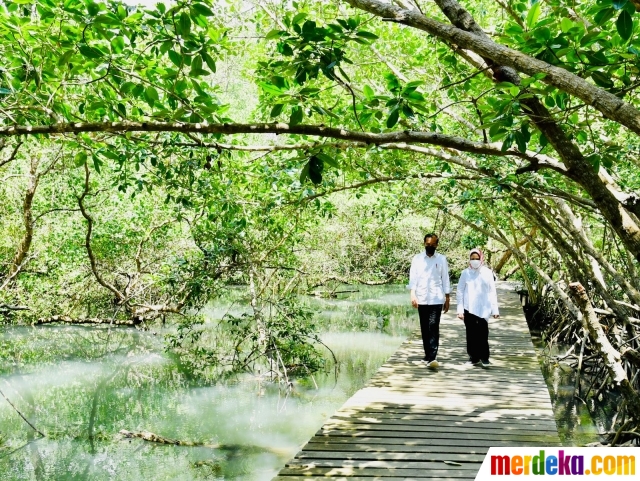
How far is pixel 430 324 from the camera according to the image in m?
5.56

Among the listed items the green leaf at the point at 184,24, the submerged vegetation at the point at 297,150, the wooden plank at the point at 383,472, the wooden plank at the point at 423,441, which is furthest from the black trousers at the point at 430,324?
the green leaf at the point at 184,24

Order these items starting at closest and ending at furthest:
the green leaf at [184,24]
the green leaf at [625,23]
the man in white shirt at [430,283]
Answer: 1. the green leaf at [625,23]
2. the green leaf at [184,24]
3. the man in white shirt at [430,283]

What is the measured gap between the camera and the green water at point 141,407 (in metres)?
5.69

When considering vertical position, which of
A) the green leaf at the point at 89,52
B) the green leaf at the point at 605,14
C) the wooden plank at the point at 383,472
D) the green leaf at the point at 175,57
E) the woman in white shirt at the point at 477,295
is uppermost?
the green leaf at the point at 89,52

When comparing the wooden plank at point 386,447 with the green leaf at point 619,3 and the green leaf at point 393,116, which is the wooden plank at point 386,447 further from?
the green leaf at point 619,3

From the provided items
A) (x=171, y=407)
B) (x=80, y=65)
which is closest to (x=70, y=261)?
(x=171, y=407)

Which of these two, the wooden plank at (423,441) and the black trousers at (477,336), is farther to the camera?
the black trousers at (477,336)

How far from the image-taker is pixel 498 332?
837 centimetres

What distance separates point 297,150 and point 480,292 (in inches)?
114

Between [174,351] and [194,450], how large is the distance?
4378 millimetres

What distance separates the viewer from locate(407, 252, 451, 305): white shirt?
5.45 metres

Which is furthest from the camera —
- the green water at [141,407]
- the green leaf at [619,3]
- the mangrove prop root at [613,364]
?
the green water at [141,407]

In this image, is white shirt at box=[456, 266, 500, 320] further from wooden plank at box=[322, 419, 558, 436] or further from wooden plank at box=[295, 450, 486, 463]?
wooden plank at box=[295, 450, 486, 463]

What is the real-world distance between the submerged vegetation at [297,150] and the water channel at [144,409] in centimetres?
31
